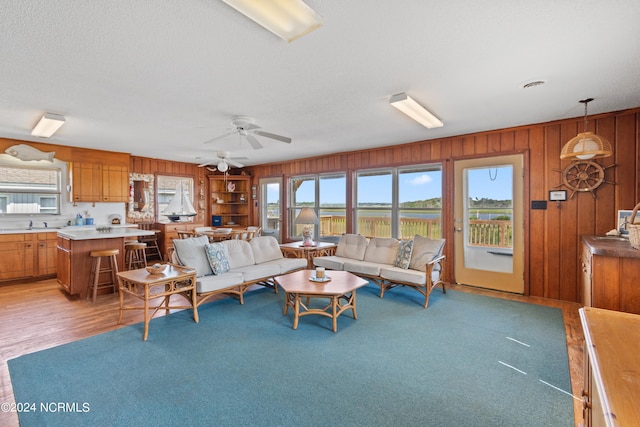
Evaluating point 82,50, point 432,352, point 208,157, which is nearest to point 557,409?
point 432,352

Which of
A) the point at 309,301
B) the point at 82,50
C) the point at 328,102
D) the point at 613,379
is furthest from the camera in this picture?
the point at 309,301

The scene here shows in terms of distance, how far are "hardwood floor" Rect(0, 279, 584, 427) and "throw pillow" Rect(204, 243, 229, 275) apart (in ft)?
3.26

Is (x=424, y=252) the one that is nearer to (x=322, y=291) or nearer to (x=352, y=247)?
(x=352, y=247)

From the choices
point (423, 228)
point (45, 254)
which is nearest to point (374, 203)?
point (423, 228)

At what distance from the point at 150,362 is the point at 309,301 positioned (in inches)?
73.4

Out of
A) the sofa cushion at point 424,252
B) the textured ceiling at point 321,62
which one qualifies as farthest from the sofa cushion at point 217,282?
the sofa cushion at point 424,252

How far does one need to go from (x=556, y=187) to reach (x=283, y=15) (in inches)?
171

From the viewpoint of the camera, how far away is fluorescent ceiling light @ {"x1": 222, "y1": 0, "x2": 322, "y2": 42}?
1674 millimetres

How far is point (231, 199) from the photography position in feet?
29.6

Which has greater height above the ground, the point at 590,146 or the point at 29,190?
the point at 590,146

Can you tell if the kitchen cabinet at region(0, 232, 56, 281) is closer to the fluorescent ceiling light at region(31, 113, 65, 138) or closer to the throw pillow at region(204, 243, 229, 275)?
the fluorescent ceiling light at region(31, 113, 65, 138)

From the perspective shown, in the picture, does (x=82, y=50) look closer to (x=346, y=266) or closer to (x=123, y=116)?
(x=123, y=116)

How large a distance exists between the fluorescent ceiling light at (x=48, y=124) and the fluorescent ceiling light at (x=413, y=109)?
4.18 metres

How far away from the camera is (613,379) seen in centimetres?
83
